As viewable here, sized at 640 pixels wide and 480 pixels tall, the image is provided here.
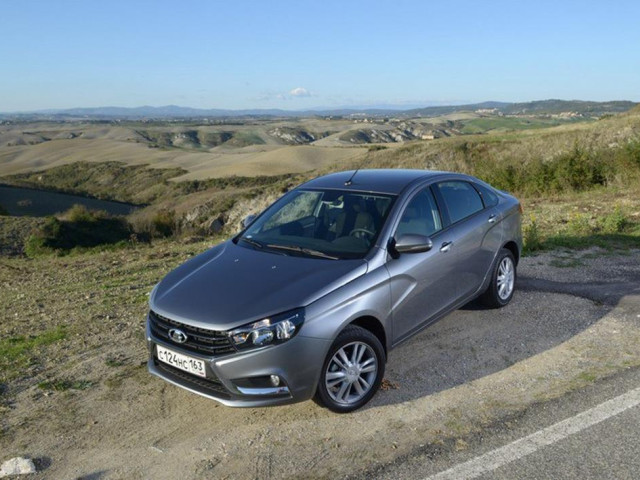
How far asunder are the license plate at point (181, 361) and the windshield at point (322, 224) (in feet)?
3.92

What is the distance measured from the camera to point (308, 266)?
4.18m

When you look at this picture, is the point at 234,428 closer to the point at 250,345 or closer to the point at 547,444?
the point at 250,345

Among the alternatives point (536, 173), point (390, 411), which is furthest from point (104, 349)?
point (536, 173)

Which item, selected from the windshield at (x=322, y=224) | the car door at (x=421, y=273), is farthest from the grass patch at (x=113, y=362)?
the car door at (x=421, y=273)

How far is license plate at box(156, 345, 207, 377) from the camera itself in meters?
3.71

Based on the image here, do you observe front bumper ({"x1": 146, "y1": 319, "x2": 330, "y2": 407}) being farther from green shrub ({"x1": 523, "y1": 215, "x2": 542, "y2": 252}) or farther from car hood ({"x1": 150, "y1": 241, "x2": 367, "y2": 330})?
green shrub ({"x1": 523, "y1": 215, "x2": 542, "y2": 252})

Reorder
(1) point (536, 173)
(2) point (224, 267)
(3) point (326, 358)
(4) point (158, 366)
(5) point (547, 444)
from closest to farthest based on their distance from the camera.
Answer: (5) point (547, 444) < (3) point (326, 358) < (4) point (158, 366) < (2) point (224, 267) < (1) point (536, 173)

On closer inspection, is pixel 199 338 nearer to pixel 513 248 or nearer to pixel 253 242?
pixel 253 242

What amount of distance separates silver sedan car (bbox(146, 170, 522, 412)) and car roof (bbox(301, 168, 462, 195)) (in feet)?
0.06

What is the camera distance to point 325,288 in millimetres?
3838

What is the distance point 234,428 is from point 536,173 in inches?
627

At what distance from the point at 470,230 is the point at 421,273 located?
3.36 ft

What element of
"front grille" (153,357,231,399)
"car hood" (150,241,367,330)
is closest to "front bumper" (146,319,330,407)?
"front grille" (153,357,231,399)

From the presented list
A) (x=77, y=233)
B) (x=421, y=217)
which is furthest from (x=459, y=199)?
(x=77, y=233)
